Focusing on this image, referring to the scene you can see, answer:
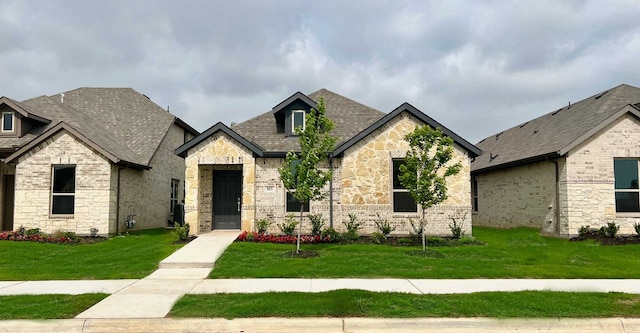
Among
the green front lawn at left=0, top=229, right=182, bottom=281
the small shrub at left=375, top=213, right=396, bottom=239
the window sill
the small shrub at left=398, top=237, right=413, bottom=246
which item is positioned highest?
the window sill

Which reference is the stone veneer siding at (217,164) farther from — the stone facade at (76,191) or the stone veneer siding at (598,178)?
the stone veneer siding at (598,178)

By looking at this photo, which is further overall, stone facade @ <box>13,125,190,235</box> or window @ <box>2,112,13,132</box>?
window @ <box>2,112,13,132</box>

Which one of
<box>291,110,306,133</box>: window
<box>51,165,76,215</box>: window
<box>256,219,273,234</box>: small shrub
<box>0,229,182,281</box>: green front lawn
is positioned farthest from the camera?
<box>291,110,306,133</box>: window

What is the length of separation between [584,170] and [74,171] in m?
20.4

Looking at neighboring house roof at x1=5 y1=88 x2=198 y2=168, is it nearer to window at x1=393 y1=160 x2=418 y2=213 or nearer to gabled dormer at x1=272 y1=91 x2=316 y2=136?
gabled dormer at x1=272 y1=91 x2=316 y2=136

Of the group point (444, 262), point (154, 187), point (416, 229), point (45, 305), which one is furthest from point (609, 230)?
point (154, 187)

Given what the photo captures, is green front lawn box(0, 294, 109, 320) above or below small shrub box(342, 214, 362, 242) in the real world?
below

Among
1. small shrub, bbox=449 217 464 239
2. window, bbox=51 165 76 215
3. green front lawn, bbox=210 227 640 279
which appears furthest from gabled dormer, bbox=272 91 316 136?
window, bbox=51 165 76 215

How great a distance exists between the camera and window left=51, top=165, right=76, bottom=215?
1736 cm

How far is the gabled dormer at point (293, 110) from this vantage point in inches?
721

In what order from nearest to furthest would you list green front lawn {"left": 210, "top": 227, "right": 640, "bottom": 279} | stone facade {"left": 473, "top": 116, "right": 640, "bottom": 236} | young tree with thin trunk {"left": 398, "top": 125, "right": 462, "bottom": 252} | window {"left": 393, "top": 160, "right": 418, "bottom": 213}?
green front lawn {"left": 210, "top": 227, "right": 640, "bottom": 279}
young tree with thin trunk {"left": 398, "top": 125, "right": 462, "bottom": 252}
stone facade {"left": 473, "top": 116, "right": 640, "bottom": 236}
window {"left": 393, "top": 160, "right": 418, "bottom": 213}

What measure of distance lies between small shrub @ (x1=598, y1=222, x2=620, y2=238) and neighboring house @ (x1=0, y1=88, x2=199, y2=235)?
18.9 meters

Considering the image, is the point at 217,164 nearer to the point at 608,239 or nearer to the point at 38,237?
the point at 38,237

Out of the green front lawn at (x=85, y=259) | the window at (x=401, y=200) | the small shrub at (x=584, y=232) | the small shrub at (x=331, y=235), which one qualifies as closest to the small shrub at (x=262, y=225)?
the small shrub at (x=331, y=235)
